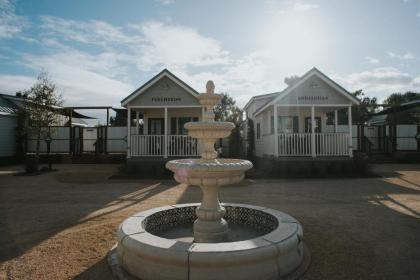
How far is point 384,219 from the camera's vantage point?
21.9 feet

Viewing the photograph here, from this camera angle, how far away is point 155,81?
53.7 ft

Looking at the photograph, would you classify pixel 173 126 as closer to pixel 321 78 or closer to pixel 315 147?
pixel 315 147

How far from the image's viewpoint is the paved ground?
4164 millimetres

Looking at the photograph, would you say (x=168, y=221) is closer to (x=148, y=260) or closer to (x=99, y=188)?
(x=148, y=260)

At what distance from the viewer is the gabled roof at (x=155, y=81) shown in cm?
1616

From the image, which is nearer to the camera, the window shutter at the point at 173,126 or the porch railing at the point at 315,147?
the porch railing at the point at 315,147

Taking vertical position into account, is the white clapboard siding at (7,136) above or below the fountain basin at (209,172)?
above

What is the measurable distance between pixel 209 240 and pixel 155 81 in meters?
13.2

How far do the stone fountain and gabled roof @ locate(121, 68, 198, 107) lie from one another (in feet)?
36.8

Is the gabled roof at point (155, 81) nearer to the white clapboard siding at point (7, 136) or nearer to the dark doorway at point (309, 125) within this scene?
the dark doorway at point (309, 125)

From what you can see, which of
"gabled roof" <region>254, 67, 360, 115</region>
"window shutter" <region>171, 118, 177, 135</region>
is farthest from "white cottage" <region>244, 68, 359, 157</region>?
"window shutter" <region>171, 118, 177, 135</region>

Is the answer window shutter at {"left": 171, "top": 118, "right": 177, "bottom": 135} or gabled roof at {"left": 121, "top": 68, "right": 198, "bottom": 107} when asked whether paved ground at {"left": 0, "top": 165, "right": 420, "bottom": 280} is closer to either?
gabled roof at {"left": 121, "top": 68, "right": 198, "bottom": 107}

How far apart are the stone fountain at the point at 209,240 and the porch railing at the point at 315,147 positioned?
1054 cm

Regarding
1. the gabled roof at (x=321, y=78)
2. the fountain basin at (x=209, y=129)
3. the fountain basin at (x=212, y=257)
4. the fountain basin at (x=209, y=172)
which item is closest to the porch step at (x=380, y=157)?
the gabled roof at (x=321, y=78)
